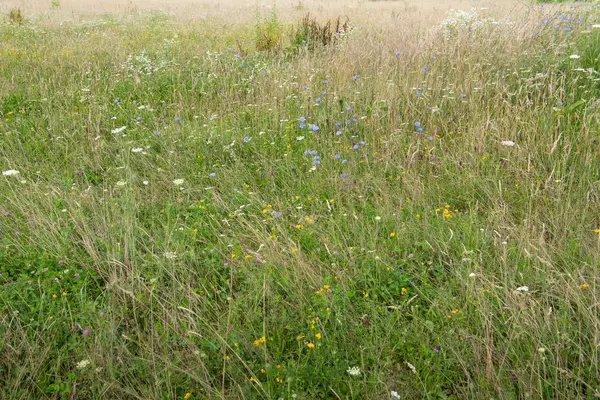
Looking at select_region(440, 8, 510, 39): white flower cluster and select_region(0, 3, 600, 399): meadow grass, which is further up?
select_region(440, 8, 510, 39): white flower cluster

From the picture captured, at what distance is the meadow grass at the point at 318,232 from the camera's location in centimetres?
182

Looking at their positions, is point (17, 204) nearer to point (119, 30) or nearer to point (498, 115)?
point (498, 115)

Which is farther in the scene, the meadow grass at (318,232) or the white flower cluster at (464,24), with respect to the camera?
the white flower cluster at (464,24)

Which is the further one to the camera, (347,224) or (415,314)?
(347,224)

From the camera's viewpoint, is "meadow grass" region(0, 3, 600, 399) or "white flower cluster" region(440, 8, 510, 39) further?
"white flower cluster" region(440, 8, 510, 39)

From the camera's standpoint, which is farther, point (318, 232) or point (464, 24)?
point (464, 24)

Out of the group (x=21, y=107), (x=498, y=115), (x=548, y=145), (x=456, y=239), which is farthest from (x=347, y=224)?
(x=21, y=107)

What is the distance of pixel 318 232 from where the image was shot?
105 inches

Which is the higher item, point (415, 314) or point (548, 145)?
point (548, 145)

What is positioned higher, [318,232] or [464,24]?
[464,24]

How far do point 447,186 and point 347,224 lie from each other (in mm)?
789

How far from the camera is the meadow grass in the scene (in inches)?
71.8

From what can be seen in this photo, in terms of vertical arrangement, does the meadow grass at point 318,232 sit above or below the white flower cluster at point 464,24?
below

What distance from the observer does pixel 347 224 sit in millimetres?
2771
